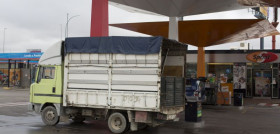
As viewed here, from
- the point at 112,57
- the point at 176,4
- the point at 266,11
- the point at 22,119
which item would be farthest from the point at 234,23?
the point at 266,11

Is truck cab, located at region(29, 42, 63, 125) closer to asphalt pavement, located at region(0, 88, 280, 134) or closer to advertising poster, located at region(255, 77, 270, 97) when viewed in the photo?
asphalt pavement, located at region(0, 88, 280, 134)

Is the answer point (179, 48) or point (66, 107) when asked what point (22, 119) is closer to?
point (66, 107)

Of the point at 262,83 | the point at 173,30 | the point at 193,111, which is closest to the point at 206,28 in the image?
the point at 173,30

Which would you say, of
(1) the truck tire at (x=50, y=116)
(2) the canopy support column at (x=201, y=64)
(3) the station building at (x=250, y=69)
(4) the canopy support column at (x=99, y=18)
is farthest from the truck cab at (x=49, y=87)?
(2) the canopy support column at (x=201, y=64)

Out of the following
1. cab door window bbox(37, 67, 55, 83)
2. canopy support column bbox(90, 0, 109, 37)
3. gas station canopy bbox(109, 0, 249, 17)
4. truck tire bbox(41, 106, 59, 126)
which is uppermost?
gas station canopy bbox(109, 0, 249, 17)

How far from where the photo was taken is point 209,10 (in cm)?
2783

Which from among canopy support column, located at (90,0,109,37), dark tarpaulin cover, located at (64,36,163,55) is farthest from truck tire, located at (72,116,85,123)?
canopy support column, located at (90,0,109,37)

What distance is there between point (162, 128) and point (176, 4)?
1457 cm

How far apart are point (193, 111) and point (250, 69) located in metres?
16.7

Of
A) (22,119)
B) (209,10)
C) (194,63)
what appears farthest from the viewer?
(194,63)

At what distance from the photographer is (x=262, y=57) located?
90.7 ft

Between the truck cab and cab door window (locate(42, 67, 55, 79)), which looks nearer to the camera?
the truck cab

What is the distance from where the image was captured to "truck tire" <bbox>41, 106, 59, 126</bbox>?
12.7m

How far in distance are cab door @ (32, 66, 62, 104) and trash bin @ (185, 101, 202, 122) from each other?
5312 millimetres
